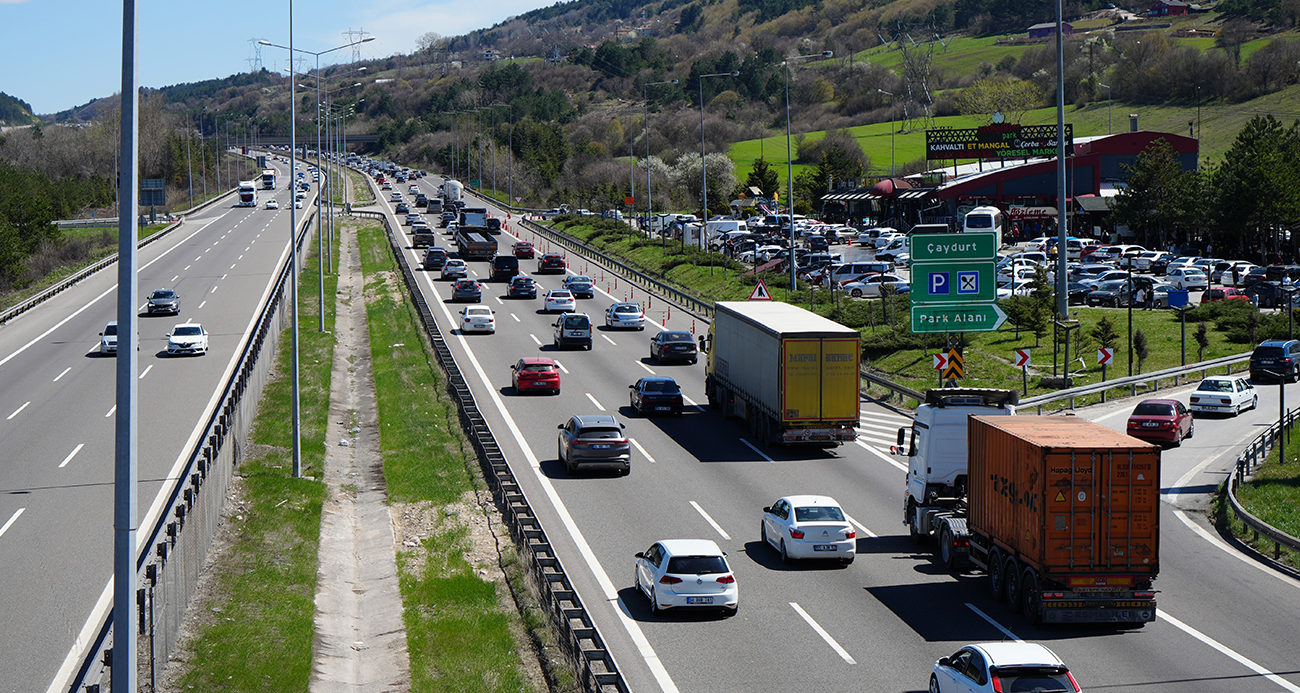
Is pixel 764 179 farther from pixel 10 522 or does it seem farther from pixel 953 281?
pixel 10 522

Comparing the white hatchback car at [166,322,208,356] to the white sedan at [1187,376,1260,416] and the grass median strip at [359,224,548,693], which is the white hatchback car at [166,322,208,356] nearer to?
the grass median strip at [359,224,548,693]

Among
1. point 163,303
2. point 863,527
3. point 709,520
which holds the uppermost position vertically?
point 163,303

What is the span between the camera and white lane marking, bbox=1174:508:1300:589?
24453 millimetres

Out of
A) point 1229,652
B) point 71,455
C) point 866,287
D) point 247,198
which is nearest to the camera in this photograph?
point 1229,652

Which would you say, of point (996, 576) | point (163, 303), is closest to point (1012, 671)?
point (996, 576)

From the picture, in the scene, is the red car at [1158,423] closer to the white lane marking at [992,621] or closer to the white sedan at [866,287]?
the white lane marking at [992,621]

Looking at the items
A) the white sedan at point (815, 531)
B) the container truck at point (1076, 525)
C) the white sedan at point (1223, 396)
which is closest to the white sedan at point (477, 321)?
the white sedan at point (1223, 396)

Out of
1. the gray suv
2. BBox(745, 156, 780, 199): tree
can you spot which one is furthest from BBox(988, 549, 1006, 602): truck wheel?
BBox(745, 156, 780, 199): tree

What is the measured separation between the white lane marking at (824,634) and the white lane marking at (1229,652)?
19.4 feet

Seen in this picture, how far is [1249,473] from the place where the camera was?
1330 inches

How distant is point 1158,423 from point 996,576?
728 inches

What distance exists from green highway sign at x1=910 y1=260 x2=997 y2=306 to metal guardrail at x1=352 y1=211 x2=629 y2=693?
14.0 metres

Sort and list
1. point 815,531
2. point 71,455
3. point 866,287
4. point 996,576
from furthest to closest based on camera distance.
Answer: point 866,287 → point 71,455 → point 815,531 → point 996,576

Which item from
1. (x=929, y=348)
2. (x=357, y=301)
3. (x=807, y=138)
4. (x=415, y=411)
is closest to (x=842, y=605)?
(x=415, y=411)
